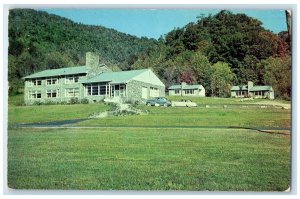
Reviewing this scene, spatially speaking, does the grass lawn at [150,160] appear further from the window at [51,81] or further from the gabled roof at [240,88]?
the window at [51,81]

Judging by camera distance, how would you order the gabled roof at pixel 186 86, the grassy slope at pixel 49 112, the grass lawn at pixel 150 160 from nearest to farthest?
the grass lawn at pixel 150 160 → the gabled roof at pixel 186 86 → the grassy slope at pixel 49 112

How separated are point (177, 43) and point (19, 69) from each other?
9.10ft

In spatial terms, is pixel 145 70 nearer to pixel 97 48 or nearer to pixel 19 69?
pixel 97 48

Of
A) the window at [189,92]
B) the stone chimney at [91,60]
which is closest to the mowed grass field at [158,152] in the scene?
the window at [189,92]

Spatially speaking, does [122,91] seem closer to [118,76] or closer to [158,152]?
[118,76]

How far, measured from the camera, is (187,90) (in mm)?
10656

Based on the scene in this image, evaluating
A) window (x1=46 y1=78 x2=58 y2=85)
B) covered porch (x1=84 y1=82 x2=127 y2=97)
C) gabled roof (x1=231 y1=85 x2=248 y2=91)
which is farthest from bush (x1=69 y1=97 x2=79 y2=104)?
gabled roof (x1=231 y1=85 x2=248 y2=91)

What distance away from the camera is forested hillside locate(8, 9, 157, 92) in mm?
10555

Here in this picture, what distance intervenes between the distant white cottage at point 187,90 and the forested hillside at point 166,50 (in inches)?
3.4

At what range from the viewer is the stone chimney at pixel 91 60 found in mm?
10797

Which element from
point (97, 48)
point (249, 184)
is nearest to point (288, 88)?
point (249, 184)

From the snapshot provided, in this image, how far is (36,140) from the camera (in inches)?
421

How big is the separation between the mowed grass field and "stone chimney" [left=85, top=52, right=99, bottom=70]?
69 cm

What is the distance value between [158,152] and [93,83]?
1706 millimetres
